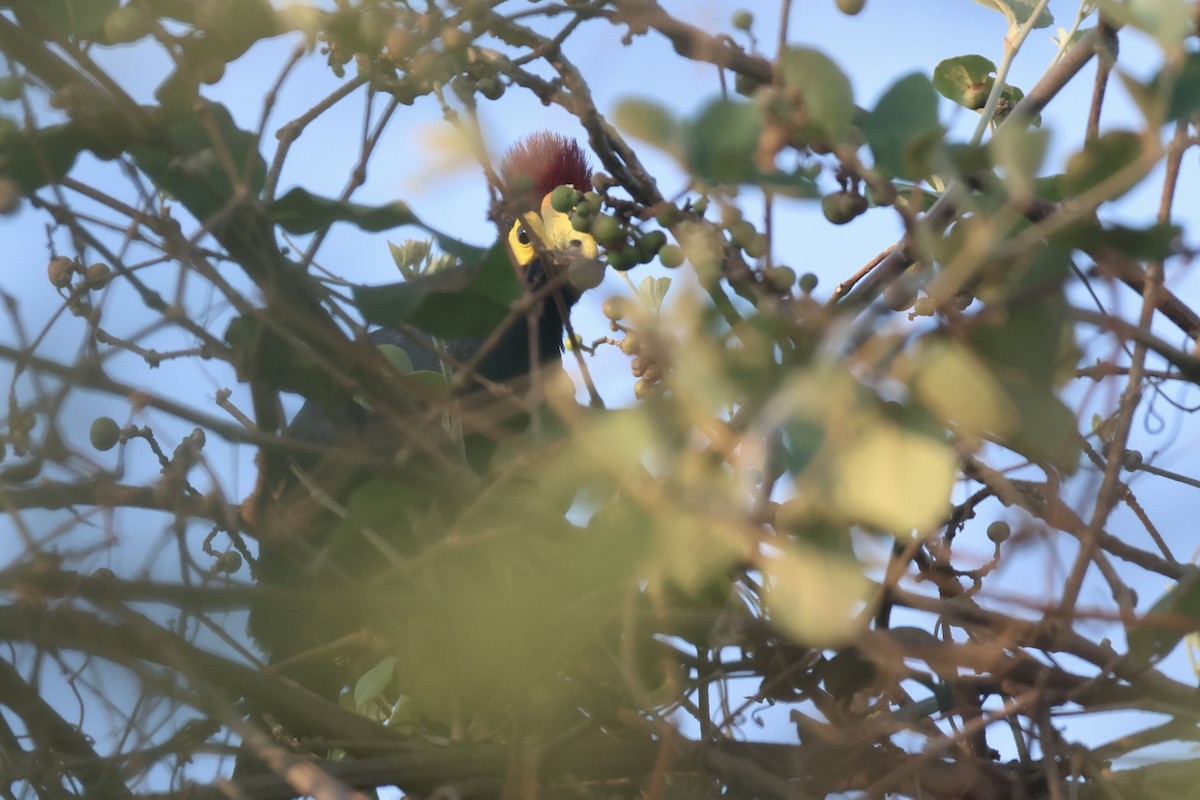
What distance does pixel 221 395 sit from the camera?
3.22ft

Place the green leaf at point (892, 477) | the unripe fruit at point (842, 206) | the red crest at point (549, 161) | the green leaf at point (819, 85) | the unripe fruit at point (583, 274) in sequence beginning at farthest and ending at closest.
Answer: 1. the red crest at point (549, 161)
2. the unripe fruit at point (583, 274)
3. the unripe fruit at point (842, 206)
4. the green leaf at point (819, 85)
5. the green leaf at point (892, 477)

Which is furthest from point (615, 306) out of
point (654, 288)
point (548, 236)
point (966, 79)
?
point (548, 236)

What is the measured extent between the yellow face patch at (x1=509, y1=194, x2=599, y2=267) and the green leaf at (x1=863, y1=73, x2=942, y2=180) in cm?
28

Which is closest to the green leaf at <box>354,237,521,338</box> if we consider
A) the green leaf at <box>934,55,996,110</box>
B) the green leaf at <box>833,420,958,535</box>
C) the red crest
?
the green leaf at <box>833,420,958,535</box>

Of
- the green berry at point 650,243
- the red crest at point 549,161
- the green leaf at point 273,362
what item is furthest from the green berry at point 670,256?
the red crest at point 549,161

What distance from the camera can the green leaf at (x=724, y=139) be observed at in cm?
52

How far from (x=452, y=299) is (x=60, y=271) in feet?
1.11

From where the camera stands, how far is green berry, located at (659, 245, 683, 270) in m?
0.88

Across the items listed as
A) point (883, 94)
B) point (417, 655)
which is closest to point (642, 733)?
point (417, 655)

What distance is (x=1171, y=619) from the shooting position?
0.60 metres

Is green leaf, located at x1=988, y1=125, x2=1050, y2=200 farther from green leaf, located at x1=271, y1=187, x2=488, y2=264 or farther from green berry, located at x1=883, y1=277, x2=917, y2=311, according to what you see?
green leaf, located at x1=271, y1=187, x2=488, y2=264

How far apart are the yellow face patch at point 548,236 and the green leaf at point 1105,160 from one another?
0.39 metres

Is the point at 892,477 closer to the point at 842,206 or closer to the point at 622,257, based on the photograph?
the point at 842,206

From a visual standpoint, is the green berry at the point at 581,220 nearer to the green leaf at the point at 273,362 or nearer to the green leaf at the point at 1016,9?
the green leaf at the point at 273,362
